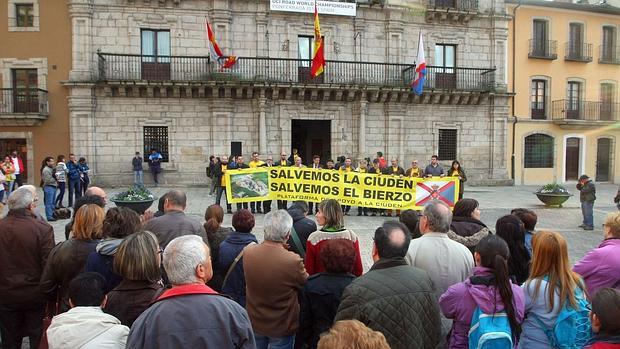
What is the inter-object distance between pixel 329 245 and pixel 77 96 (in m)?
21.2

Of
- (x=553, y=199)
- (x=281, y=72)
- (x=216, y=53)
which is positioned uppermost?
(x=216, y=53)

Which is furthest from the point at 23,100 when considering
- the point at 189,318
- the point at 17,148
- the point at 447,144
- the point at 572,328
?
the point at 572,328

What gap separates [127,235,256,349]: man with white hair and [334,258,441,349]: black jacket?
860 millimetres

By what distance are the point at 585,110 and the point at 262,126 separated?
2048 centimetres

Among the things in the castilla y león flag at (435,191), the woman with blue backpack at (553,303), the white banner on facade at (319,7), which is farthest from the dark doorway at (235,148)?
the woman with blue backpack at (553,303)

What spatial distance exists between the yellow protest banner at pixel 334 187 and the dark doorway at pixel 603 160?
22.9 metres

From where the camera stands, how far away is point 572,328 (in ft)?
10.7

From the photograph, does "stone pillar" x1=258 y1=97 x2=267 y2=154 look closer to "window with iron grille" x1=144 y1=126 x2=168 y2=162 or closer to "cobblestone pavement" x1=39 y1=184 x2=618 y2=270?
"cobblestone pavement" x1=39 y1=184 x2=618 y2=270

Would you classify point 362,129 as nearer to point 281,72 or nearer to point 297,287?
point 281,72

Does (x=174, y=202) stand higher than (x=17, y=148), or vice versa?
(x=17, y=148)

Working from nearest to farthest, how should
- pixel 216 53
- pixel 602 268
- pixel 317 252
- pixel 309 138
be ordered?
pixel 602 268, pixel 317 252, pixel 216 53, pixel 309 138

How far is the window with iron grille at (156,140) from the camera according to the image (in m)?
22.4

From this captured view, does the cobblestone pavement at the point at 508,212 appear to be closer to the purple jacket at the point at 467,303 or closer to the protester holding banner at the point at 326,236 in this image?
the protester holding banner at the point at 326,236

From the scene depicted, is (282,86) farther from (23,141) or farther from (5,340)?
(5,340)
